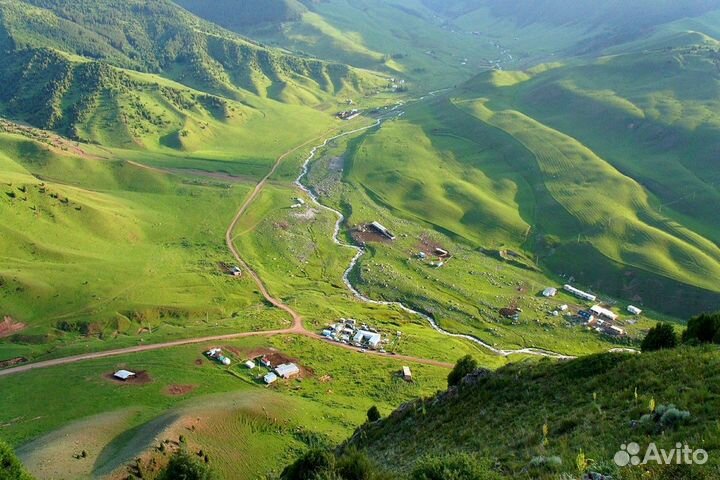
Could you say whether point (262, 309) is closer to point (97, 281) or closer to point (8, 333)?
point (97, 281)

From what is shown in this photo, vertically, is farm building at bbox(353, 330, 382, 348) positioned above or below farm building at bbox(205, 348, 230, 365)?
below

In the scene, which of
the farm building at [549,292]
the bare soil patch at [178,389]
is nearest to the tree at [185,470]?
the bare soil patch at [178,389]

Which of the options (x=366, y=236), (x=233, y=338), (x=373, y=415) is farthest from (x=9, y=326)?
(x=366, y=236)

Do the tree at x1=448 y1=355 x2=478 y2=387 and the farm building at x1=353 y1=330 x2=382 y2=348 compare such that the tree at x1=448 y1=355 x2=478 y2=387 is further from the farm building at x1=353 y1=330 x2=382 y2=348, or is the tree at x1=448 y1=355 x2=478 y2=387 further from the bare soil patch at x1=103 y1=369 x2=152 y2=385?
the bare soil patch at x1=103 y1=369 x2=152 y2=385

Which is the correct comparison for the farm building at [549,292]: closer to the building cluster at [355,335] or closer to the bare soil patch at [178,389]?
the building cluster at [355,335]

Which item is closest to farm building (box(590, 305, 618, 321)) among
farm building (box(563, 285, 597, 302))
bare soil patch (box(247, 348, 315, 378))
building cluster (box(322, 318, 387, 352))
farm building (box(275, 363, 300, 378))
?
farm building (box(563, 285, 597, 302))
